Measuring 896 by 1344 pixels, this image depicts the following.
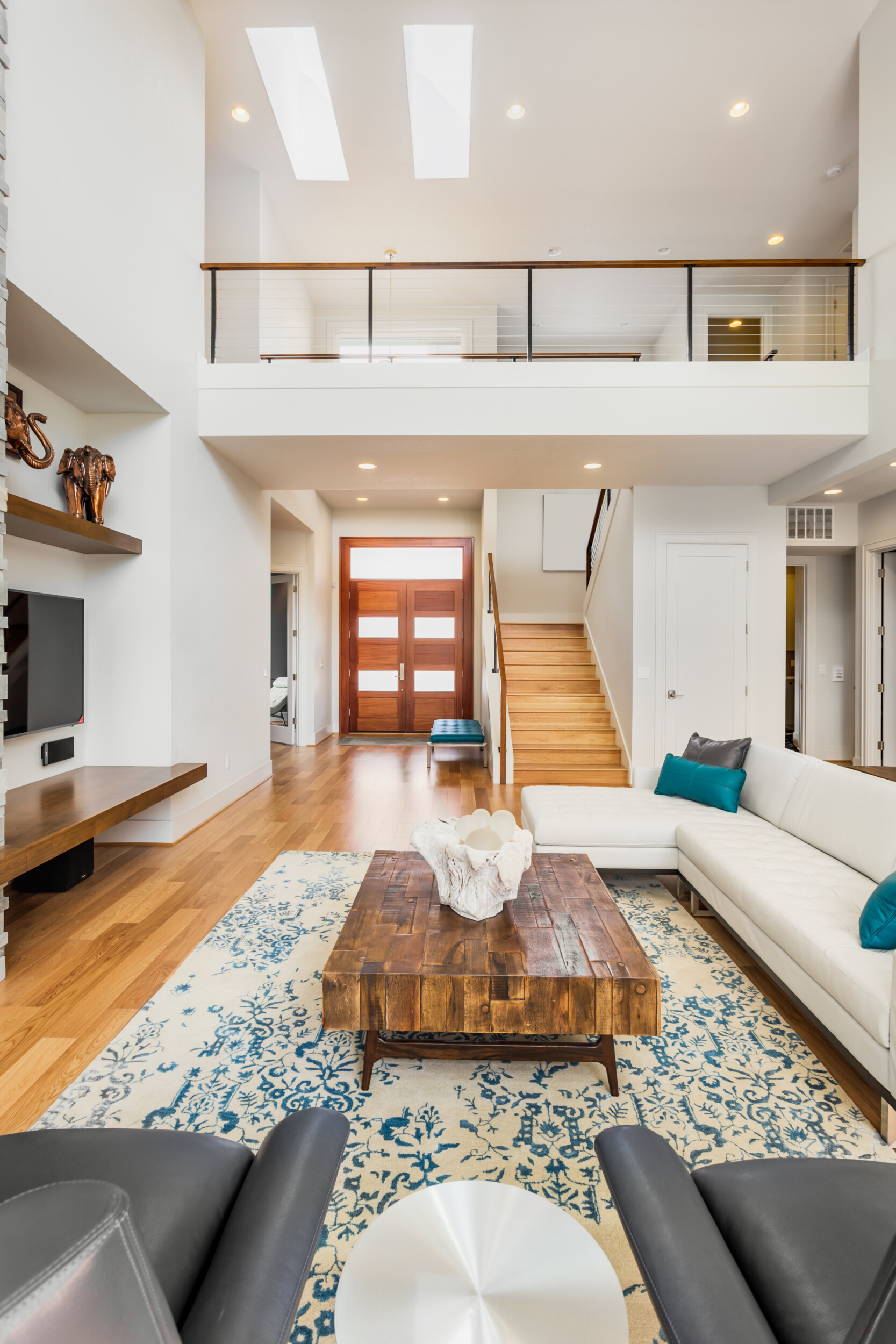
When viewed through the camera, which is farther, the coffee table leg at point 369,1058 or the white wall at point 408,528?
the white wall at point 408,528

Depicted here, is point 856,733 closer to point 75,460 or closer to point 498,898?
point 498,898

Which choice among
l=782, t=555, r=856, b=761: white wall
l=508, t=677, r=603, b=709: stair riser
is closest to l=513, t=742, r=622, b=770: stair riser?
l=508, t=677, r=603, b=709: stair riser

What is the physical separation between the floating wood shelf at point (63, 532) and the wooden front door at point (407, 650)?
5.24 metres

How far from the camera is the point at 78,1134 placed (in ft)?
3.63

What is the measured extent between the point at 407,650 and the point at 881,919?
7579 mm

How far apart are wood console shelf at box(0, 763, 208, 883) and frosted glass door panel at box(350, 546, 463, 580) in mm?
5360

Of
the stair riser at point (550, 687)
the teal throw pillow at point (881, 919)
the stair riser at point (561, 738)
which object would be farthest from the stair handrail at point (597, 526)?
the teal throw pillow at point (881, 919)

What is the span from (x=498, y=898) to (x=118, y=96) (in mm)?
4374

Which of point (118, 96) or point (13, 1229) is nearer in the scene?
point (13, 1229)

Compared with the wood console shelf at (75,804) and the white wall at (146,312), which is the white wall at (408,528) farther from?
the wood console shelf at (75,804)

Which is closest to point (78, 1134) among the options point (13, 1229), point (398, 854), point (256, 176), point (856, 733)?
point (13, 1229)

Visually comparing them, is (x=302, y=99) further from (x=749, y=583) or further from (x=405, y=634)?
(x=405, y=634)

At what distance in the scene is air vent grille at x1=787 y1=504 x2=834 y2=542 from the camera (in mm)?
6363

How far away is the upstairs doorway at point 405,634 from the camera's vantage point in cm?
909
